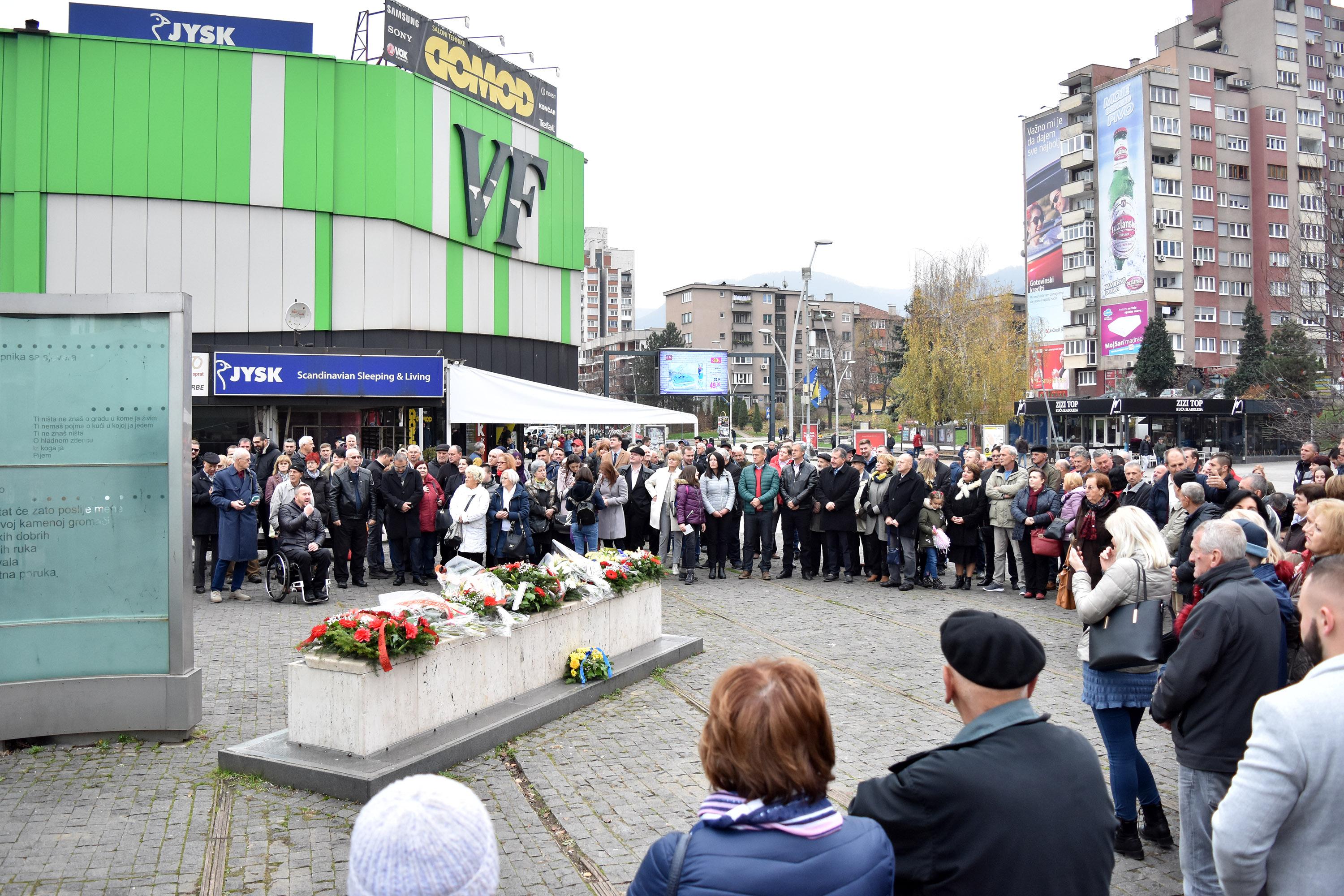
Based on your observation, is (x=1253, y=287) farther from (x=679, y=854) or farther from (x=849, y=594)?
(x=679, y=854)

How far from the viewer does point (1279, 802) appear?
2535 mm

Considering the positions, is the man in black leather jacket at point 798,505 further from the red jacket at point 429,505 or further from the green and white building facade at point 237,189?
the green and white building facade at point 237,189

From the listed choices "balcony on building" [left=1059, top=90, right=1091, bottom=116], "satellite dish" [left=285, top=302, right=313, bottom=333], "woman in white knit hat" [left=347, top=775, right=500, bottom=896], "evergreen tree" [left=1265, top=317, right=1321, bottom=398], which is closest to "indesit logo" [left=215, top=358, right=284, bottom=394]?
"satellite dish" [left=285, top=302, right=313, bottom=333]

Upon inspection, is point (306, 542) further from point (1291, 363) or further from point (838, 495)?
point (1291, 363)

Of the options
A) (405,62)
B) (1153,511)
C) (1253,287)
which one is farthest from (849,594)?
(1253,287)

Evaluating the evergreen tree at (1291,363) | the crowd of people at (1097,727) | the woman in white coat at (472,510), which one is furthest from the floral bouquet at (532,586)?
the evergreen tree at (1291,363)

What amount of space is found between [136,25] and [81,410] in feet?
89.4

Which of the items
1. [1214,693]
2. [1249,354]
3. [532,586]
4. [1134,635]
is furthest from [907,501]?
[1249,354]

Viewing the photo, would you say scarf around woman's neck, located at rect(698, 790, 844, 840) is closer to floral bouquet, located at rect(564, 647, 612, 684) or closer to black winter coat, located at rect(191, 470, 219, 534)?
floral bouquet, located at rect(564, 647, 612, 684)

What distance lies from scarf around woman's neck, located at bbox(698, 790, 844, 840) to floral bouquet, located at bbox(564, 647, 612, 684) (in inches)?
239

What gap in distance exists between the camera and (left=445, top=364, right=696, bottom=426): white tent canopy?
811 inches

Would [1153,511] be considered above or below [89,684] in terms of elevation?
above

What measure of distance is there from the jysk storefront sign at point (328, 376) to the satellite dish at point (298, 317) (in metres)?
5.09

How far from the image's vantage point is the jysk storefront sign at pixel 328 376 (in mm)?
23250
